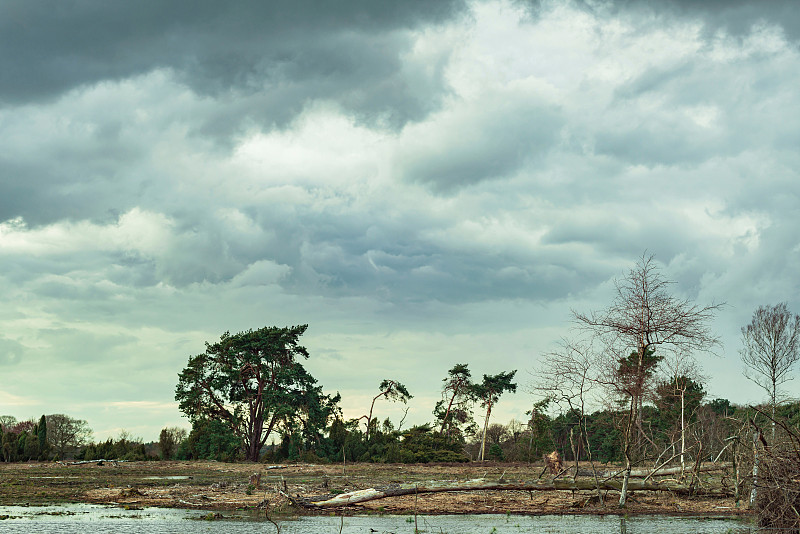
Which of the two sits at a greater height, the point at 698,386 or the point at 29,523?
the point at 698,386

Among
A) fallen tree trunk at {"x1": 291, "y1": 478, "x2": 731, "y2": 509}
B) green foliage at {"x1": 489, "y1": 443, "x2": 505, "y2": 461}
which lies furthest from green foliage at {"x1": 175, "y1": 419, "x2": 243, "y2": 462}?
fallen tree trunk at {"x1": 291, "y1": 478, "x2": 731, "y2": 509}

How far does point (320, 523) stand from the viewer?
64.8ft

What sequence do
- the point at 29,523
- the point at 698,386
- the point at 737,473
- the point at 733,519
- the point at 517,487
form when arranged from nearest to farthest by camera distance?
the point at 29,523 < the point at 733,519 < the point at 737,473 < the point at 517,487 < the point at 698,386

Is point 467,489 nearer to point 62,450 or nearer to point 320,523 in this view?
point 320,523

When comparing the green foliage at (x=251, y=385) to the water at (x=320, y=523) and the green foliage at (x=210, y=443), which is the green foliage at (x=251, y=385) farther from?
the water at (x=320, y=523)

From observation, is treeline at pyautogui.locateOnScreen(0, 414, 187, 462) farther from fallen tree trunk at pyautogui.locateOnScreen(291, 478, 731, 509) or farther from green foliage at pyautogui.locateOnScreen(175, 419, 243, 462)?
fallen tree trunk at pyautogui.locateOnScreen(291, 478, 731, 509)

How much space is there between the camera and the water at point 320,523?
17.3 meters

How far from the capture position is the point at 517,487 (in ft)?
80.1

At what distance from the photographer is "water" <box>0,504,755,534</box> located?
1730 cm

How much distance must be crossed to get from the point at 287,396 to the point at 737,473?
45176 millimetres

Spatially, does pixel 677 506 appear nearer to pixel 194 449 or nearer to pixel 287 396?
pixel 287 396

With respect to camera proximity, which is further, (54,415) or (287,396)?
(54,415)

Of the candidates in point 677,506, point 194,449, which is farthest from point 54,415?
point 677,506

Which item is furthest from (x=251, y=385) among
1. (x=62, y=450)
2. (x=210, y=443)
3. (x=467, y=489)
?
(x=467, y=489)
